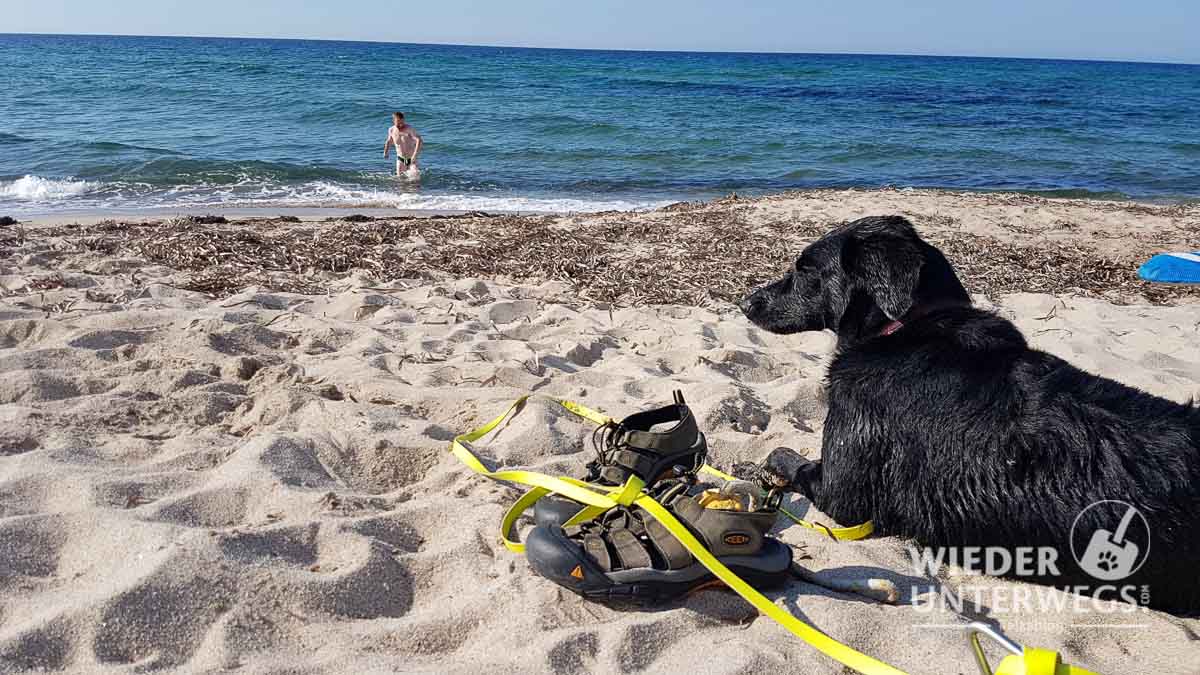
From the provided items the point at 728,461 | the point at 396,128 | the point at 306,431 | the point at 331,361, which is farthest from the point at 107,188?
the point at 728,461

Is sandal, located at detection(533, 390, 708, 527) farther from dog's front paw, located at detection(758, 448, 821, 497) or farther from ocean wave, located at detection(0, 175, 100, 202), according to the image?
ocean wave, located at detection(0, 175, 100, 202)

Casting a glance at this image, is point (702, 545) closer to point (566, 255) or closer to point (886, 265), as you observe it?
point (886, 265)

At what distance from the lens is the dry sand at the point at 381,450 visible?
90.6 inches

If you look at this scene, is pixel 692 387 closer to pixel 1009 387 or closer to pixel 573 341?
pixel 573 341

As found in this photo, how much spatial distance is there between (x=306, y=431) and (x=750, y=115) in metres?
25.3

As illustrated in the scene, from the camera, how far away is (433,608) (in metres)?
2.49

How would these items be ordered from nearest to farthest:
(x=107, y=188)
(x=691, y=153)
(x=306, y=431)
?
1. (x=306, y=431)
2. (x=107, y=188)
3. (x=691, y=153)

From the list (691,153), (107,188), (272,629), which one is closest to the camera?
(272,629)

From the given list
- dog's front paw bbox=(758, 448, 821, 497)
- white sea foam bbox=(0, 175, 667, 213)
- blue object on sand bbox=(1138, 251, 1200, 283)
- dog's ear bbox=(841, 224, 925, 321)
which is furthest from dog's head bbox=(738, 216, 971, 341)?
white sea foam bbox=(0, 175, 667, 213)

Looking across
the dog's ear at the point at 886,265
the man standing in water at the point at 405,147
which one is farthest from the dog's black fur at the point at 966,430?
the man standing in water at the point at 405,147

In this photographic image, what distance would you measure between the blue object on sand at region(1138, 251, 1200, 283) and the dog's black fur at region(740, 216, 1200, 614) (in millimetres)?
5424

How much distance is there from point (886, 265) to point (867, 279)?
93mm

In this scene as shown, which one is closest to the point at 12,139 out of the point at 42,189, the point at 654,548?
the point at 42,189

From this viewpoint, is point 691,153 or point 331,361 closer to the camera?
point 331,361
